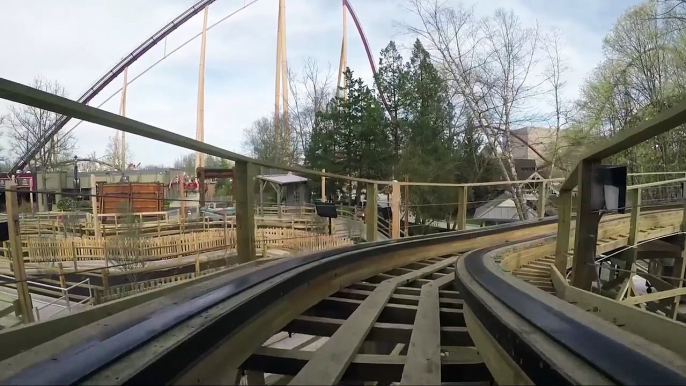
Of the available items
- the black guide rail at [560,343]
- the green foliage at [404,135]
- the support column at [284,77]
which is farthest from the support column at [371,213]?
the support column at [284,77]

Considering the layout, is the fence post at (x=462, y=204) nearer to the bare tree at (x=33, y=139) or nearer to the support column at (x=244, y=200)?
the support column at (x=244, y=200)

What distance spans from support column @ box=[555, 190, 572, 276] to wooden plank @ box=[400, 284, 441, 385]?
5.88 feet

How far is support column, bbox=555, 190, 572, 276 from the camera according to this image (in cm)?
334

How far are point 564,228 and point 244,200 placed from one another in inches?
100

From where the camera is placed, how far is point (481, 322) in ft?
5.16

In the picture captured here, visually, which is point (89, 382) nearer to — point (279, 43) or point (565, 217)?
point (565, 217)

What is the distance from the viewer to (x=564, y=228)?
11.3 ft

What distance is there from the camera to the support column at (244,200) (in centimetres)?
242

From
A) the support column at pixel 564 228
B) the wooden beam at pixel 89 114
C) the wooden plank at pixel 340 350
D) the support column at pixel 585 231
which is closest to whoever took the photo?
the wooden plank at pixel 340 350

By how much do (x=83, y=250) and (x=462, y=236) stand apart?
764cm

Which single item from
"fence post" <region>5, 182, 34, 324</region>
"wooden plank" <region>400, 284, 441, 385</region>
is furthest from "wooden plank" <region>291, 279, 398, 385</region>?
"fence post" <region>5, 182, 34, 324</region>

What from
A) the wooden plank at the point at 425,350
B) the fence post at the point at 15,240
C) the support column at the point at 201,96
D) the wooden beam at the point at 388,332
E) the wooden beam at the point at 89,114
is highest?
the support column at the point at 201,96

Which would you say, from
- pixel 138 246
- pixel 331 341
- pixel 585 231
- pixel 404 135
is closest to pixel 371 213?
pixel 585 231

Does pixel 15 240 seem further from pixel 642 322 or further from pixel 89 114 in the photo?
pixel 642 322
